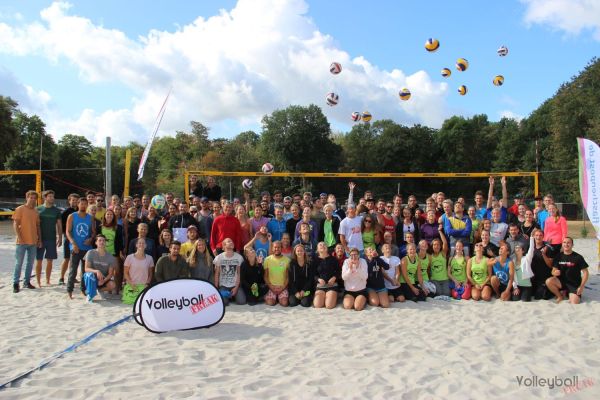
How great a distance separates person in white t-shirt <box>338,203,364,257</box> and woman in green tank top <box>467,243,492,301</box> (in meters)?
1.53

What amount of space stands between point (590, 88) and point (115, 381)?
3304 centimetres

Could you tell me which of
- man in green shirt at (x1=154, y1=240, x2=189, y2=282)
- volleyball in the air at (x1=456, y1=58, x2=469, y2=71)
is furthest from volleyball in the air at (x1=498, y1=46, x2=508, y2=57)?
man in green shirt at (x1=154, y1=240, x2=189, y2=282)

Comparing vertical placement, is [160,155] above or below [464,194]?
above

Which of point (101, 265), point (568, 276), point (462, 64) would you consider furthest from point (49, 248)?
point (462, 64)

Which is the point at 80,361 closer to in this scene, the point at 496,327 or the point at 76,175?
the point at 496,327

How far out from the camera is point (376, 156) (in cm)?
4084

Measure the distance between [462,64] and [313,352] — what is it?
801cm

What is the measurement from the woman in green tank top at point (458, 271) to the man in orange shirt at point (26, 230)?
5946 millimetres

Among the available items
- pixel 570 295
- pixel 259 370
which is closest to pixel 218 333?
pixel 259 370

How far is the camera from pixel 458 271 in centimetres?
651

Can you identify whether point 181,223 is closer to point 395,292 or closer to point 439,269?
point 395,292

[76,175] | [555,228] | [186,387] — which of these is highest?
[76,175]

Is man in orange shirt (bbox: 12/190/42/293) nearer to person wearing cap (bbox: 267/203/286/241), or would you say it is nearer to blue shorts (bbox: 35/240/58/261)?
blue shorts (bbox: 35/240/58/261)

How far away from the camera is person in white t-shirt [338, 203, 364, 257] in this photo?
652 cm
